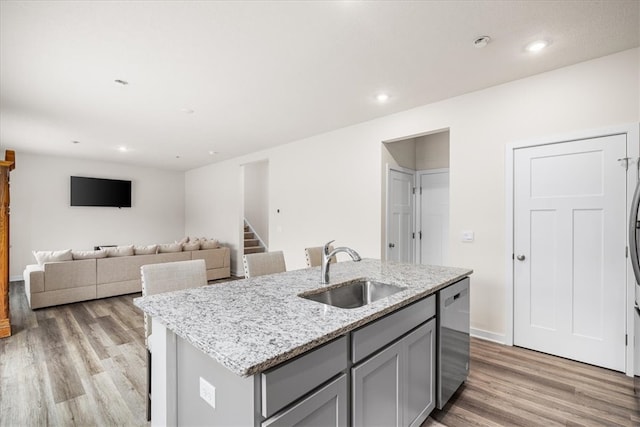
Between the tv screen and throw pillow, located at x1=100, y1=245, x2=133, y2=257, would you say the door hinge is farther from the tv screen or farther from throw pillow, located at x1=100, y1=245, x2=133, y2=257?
the tv screen

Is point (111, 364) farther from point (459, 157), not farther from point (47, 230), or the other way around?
point (47, 230)

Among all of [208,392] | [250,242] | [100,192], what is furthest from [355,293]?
[100,192]

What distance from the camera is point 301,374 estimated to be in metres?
1.05

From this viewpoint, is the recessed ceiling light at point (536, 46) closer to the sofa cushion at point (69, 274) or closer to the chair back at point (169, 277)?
the chair back at point (169, 277)

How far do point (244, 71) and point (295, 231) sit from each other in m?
2.94

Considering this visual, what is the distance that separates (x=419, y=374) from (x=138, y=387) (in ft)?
6.84

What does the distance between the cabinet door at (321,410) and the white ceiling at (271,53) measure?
214 cm

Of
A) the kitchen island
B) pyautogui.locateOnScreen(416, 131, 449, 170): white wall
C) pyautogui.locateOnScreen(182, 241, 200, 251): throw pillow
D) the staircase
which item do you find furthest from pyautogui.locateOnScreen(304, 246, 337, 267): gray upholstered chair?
the staircase

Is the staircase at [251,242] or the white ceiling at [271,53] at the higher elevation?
the white ceiling at [271,53]

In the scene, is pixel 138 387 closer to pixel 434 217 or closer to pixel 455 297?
pixel 455 297

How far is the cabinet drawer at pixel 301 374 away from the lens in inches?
37.1

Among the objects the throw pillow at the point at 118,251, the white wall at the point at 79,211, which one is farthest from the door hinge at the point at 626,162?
the white wall at the point at 79,211

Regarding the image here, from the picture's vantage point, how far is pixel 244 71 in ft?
9.05

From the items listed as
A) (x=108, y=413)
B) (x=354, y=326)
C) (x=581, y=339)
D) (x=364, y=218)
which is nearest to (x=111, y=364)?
(x=108, y=413)
